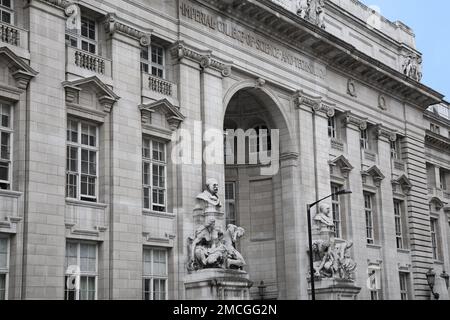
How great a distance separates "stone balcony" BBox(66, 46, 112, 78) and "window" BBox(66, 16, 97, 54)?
495 mm

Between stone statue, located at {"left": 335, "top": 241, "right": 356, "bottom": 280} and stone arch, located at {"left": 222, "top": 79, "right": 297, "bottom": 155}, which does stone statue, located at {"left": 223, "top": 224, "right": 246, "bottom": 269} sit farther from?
stone arch, located at {"left": 222, "top": 79, "right": 297, "bottom": 155}

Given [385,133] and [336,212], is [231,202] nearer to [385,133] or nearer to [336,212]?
[336,212]

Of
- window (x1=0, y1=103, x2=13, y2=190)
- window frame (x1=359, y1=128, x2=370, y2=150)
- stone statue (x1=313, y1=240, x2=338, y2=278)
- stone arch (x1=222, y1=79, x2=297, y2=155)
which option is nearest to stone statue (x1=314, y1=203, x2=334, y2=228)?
stone statue (x1=313, y1=240, x2=338, y2=278)

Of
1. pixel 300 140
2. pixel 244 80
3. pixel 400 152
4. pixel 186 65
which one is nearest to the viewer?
pixel 186 65

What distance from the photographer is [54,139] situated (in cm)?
2538

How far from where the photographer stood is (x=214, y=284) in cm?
2867

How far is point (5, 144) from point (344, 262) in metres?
18.6

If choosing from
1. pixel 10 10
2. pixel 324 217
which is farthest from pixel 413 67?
pixel 10 10

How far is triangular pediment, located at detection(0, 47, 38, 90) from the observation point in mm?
24125

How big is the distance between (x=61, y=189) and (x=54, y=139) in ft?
5.58

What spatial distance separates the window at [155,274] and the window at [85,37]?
8043 millimetres
